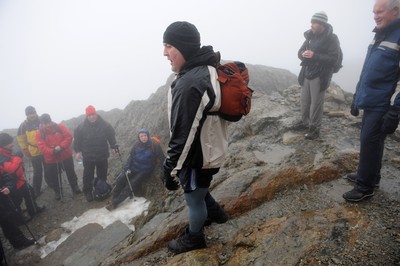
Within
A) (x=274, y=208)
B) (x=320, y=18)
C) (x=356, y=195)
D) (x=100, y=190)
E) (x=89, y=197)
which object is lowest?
(x=89, y=197)

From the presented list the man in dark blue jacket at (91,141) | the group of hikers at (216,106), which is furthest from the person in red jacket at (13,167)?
the group of hikers at (216,106)

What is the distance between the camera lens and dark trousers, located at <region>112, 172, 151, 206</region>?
31.0 feet

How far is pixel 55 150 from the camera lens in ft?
32.7

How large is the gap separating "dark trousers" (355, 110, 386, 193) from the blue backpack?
899 cm

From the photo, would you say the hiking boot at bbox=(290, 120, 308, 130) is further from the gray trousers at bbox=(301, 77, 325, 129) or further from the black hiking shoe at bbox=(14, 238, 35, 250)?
the black hiking shoe at bbox=(14, 238, 35, 250)

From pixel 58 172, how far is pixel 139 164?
3.70 m

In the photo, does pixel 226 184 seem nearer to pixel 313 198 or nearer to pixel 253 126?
pixel 313 198

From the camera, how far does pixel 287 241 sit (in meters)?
3.57

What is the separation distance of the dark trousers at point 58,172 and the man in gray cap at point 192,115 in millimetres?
9122

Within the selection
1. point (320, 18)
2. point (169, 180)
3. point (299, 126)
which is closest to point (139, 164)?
point (299, 126)

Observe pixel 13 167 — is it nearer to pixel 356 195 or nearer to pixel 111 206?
pixel 111 206

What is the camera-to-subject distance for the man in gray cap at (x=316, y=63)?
21.1ft

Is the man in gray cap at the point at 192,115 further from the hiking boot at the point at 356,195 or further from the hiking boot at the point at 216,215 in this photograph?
the hiking boot at the point at 356,195

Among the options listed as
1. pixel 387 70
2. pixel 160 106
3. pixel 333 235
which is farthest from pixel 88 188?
pixel 387 70
